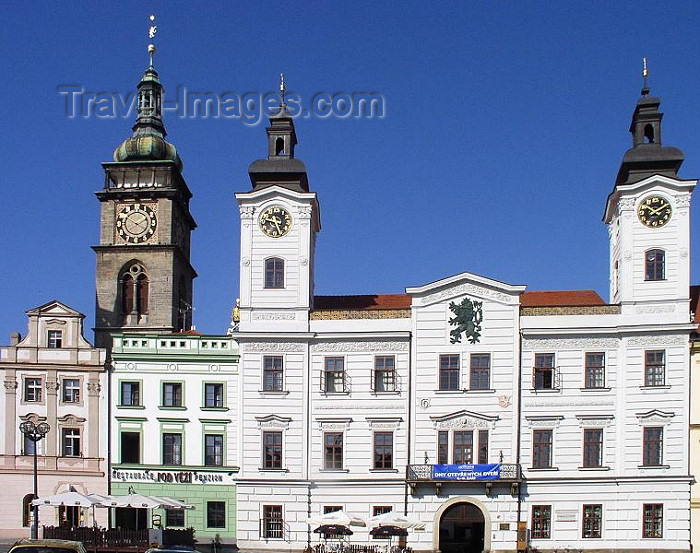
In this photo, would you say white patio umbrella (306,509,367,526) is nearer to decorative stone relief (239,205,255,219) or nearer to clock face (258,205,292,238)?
clock face (258,205,292,238)

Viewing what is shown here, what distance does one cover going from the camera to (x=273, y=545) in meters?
43.4

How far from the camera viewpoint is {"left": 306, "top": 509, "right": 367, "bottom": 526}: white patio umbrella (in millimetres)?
40312

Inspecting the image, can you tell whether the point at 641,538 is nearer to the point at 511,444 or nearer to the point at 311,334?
the point at 511,444

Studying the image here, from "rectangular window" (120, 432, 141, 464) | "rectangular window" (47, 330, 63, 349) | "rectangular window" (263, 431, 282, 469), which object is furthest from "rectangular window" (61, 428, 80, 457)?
"rectangular window" (263, 431, 282, 469)

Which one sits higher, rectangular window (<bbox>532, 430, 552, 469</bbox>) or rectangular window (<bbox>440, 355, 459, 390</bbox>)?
rectangular window (<bbox>440, 355, 459, 390</bbox>)

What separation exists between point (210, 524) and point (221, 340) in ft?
28.2

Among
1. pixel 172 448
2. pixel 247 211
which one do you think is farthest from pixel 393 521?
pixel 247 211

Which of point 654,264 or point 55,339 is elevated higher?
point 654,264

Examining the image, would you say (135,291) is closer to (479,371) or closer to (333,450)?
(333,450)

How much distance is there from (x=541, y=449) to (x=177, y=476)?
1682cm

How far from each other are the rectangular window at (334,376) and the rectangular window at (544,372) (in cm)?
867

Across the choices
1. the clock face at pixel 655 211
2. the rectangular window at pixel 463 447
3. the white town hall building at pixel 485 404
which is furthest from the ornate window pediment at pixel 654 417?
the clock face at pixel 655 211

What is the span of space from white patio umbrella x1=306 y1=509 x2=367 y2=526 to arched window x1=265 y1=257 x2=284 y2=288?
35.8ft

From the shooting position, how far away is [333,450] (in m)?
44.2
